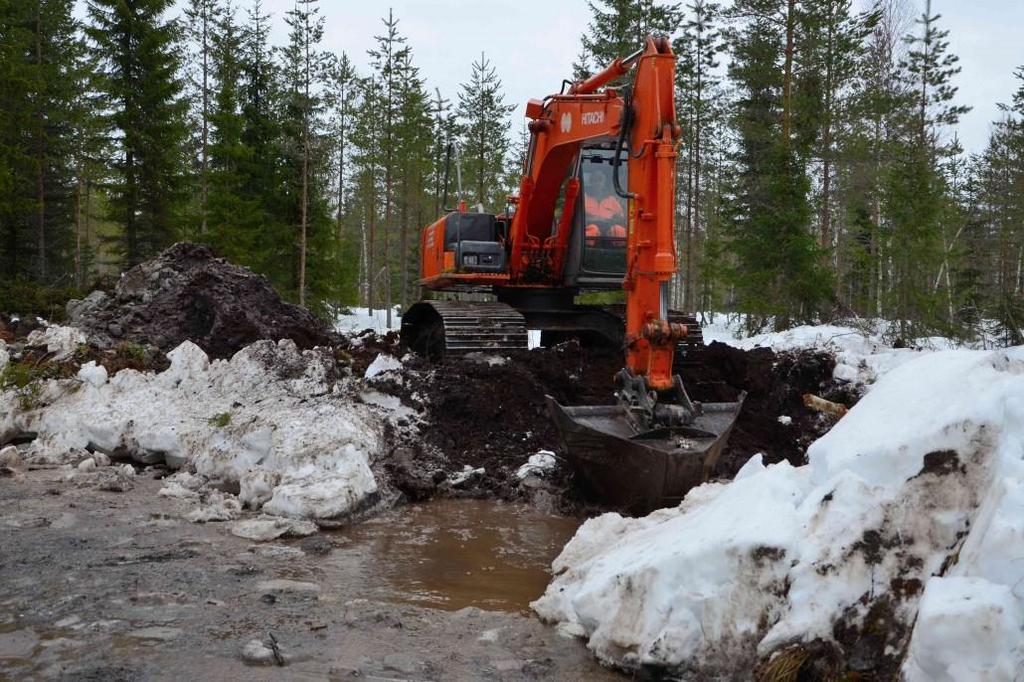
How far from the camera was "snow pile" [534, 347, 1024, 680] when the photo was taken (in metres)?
2.66

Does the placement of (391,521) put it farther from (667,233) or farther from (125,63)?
(125,63)

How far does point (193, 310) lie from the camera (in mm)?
11297

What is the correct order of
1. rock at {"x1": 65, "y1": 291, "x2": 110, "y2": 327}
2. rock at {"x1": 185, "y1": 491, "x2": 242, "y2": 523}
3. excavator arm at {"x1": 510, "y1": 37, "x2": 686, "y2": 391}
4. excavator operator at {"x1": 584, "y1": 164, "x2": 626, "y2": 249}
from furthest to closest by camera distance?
rock at {"x1": 65, "y1": 291, "x2": 110, "y2": 327} < excavator operator at {"x1": 584, "y1": 164, "x2": 626, "y2": 249} < excavator arm at {"x1": 510, "y1": 37, "x2": 686, "y2": 391} < rock at {"x1": 185, "y1": 491, "x2": 242, "y2": 523}

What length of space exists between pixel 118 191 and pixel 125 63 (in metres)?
3.73

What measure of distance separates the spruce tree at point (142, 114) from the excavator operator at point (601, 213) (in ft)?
52.0

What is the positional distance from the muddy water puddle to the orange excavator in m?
0.79

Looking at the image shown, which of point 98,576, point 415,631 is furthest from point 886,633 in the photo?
point 98,576

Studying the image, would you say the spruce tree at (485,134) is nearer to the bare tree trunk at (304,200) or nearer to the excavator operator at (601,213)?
the bare tree trunk at (304,200)

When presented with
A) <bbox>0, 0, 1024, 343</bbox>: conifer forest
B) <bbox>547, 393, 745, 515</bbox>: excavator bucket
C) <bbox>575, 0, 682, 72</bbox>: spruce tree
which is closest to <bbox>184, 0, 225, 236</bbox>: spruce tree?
<bbox>0, 0, 1024, 343</bbox>: conifer forest

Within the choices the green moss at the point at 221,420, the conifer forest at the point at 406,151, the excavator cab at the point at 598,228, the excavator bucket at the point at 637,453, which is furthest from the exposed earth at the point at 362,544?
the conifer forest at the point at 406,151

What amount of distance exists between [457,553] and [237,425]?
2991 mm

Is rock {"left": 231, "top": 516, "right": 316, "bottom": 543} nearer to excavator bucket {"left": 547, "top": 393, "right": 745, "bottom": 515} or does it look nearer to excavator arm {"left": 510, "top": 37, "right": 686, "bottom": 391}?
excavator bucket {"left": 547, "top": 393, "right": 745, "bottom": 515}

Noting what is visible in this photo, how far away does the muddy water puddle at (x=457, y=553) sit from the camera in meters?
4.64

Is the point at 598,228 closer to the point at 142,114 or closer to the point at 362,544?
the point at 362,544
